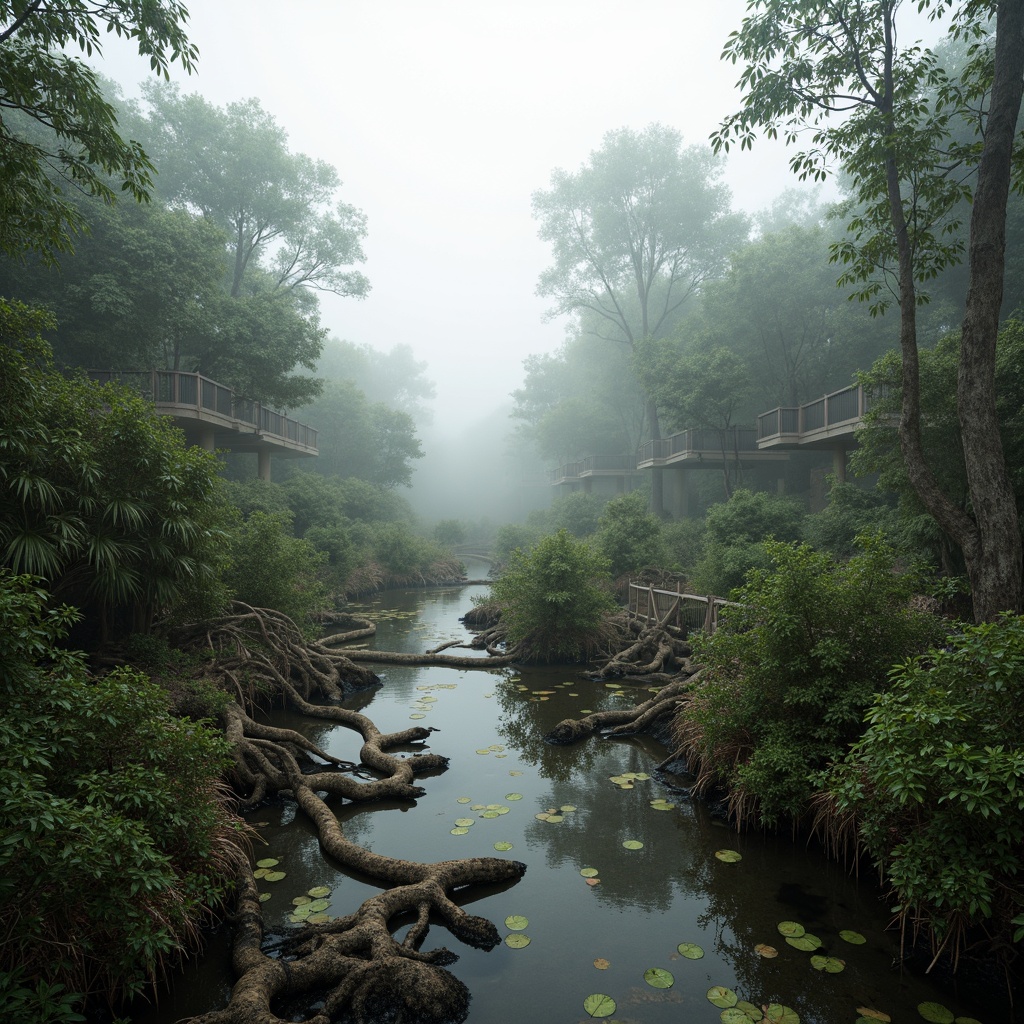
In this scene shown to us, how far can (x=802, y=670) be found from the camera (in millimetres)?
5012

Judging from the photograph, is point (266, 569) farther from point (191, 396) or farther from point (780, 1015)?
point (191, 396)

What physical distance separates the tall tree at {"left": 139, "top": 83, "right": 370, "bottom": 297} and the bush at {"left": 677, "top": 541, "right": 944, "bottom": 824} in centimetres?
2553

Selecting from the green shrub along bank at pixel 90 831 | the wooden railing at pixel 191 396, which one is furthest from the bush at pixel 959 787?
the wooden railing at pixel 191 396

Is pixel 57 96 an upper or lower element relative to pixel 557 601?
upper

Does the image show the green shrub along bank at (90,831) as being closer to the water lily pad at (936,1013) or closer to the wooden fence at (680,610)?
the water lily pad at (936,1013)

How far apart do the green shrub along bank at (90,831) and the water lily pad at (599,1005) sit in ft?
6.50

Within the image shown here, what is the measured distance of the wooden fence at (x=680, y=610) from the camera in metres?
9.93

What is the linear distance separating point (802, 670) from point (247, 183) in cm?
2854

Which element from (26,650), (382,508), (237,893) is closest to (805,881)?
(237,893)

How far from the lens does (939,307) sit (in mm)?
19938

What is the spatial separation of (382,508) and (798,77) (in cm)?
2813

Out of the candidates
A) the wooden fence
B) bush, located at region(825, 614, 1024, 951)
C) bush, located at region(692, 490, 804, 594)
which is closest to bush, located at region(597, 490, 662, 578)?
bush, located at region(692, 490, 804, 594)

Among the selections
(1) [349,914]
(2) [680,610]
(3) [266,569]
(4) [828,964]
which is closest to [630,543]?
(2) [680,610]

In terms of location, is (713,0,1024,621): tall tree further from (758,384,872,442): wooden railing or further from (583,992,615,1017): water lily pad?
(758,384,872,442): wooden railing
